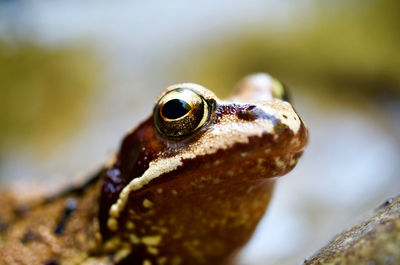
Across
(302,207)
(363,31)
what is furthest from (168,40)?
(302,207)

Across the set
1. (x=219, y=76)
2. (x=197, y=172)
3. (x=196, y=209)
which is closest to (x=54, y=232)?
(x=196, y=209)

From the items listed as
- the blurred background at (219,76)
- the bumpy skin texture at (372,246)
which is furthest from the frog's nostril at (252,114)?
→ the blurred background at (219,76)

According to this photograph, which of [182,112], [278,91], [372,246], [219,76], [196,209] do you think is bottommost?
[372,246]

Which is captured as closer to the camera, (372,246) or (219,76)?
(372,246)

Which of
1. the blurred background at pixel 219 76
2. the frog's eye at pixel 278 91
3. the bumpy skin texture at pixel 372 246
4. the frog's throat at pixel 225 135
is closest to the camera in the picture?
the bumpy skin texture at pixel 372 246

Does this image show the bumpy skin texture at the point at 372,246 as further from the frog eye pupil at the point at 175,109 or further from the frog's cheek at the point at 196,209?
the frog eye pupil at the point at 175,109

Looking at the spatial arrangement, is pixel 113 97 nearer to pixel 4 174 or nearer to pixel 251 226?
pixel 4 174

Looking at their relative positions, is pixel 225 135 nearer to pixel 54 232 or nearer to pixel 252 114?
pixel 252 114

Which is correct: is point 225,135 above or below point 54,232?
below
